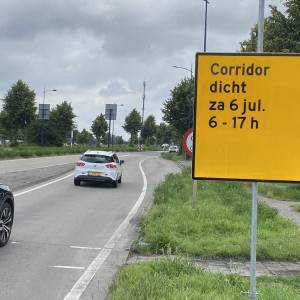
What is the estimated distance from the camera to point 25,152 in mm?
55562

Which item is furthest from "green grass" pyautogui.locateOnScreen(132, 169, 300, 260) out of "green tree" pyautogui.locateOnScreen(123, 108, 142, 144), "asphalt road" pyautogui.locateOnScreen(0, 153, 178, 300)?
"green tree" pyautogui.locateOnScreen(123, 108, 142, 144)

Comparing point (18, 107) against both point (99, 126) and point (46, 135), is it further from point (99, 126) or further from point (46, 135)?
point (99, 126)

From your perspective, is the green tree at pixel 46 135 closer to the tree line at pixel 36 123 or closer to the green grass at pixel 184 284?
the tree line at pixel 36 123

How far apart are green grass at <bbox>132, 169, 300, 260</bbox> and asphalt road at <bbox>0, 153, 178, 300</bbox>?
615 millimetres

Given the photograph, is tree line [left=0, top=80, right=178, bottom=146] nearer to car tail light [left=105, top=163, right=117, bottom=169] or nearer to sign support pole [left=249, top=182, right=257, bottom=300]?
car tail light [left=105, top=163, right=117, bottom=169]

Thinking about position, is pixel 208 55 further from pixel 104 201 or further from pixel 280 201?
pixel 280 201

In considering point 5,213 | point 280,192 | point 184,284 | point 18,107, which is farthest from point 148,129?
point 184,284

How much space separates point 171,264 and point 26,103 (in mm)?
66189

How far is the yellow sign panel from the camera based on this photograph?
16.7 ft

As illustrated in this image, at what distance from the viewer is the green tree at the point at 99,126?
362ft

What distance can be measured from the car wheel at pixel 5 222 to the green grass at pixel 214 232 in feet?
6.97

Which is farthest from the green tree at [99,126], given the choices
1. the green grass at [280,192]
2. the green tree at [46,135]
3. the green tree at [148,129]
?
the green grass at [280,192]

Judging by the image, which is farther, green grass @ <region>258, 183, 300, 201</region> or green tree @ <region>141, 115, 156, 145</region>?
green tree @ <region>141, 115, 156, 145</region>

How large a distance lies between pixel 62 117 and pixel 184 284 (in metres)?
81.6
